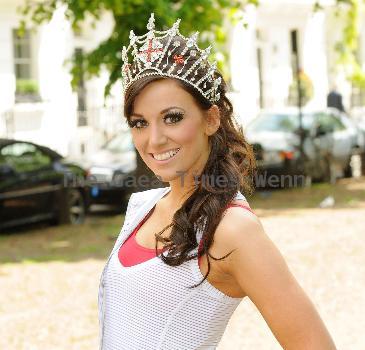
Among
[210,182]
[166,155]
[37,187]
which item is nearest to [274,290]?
[210,182]

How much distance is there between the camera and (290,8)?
31594mm

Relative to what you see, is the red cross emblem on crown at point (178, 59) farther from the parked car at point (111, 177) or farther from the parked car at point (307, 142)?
the parked car at point (307, 142)

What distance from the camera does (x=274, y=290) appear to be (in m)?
2.04

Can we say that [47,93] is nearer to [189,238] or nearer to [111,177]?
[111,177]

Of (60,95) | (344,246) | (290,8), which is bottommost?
(344,246)

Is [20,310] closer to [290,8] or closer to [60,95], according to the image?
[60,95]

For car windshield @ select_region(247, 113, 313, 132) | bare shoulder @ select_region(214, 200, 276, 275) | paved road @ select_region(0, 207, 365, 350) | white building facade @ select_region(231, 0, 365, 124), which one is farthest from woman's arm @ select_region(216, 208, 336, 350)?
white building facade @ select_region(231, 0, 365, 124)

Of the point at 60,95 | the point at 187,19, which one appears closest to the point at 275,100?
the point at 60,95

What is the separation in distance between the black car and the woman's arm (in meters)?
10.3

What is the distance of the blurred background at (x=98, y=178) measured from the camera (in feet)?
25.0

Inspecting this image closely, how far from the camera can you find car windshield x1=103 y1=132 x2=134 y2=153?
15.6m

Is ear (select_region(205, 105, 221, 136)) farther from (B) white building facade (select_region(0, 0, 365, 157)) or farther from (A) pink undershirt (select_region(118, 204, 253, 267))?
(B) white building facade (select_region(0, 0, 365, 157))

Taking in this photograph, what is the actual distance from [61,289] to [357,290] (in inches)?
109

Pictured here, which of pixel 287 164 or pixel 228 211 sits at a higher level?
pixel 228 211
